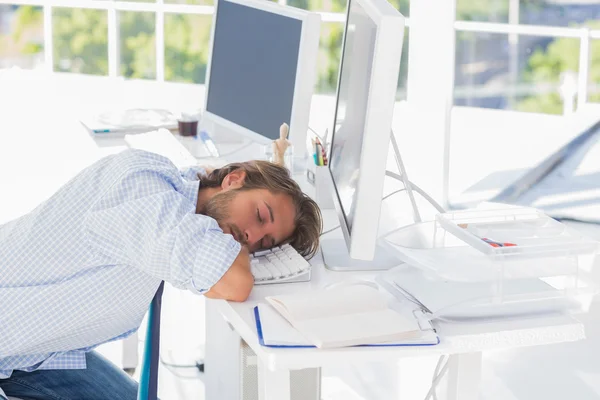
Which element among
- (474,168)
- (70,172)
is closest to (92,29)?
(70,172)

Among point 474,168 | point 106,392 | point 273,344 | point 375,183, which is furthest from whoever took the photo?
point 474,168

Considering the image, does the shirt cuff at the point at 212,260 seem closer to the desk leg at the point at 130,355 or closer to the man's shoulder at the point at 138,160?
the man's shoulder at the point at 138,160

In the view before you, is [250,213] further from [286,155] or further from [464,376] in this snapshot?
[286,155]

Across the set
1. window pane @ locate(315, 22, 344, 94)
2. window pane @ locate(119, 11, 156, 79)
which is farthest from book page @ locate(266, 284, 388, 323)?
window pane @ locate(119, 11, 156, 79)

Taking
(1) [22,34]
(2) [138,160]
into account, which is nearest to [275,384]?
(2) [138,160]

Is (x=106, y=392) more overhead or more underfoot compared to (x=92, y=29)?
more underfoot

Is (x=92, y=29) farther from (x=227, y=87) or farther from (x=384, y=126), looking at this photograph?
(x=384, y=126)

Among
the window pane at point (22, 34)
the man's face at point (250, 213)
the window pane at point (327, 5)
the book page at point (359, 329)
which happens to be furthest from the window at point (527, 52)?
the window pane at point (22, 34)

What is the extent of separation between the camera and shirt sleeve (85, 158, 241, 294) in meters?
1.43

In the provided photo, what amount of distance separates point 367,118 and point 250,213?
341 mm

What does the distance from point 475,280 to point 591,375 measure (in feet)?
5.34

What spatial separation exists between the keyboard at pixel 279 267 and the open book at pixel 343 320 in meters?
0.15

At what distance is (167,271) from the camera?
1438 millimetres

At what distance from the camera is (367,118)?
1.39 m
